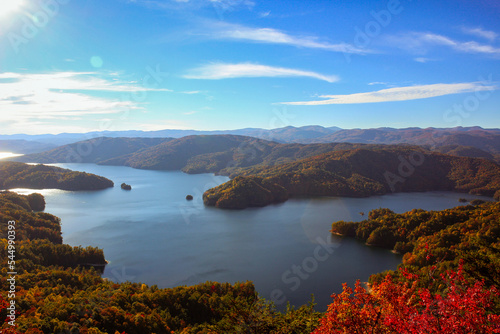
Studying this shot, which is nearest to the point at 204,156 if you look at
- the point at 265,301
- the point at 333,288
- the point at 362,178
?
the point at 362,178

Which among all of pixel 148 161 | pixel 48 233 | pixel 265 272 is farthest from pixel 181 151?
pixel 265 272

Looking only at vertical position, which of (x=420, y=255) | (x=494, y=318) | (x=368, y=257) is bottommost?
(x=368, y=257)

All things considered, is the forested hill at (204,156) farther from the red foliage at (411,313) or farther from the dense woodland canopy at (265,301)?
the red foliage at (411,313)

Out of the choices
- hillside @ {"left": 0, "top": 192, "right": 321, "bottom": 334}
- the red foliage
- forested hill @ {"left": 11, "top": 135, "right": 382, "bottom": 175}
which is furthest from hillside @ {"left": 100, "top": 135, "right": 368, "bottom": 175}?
the red foliage

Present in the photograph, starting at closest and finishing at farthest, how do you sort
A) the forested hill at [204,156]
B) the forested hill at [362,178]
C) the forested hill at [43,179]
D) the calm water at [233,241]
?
the calm water at [233,241]
the forested hill at [362,178]
the forested hill at [43,179]
the forested hill at [204,156]

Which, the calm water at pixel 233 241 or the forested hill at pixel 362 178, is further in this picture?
the forested hill at pixel 362 178

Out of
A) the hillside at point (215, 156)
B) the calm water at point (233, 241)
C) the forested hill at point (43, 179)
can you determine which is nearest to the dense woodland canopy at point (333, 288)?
the forested hill at point (43, 179)

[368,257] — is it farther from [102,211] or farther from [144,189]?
[144,189]
